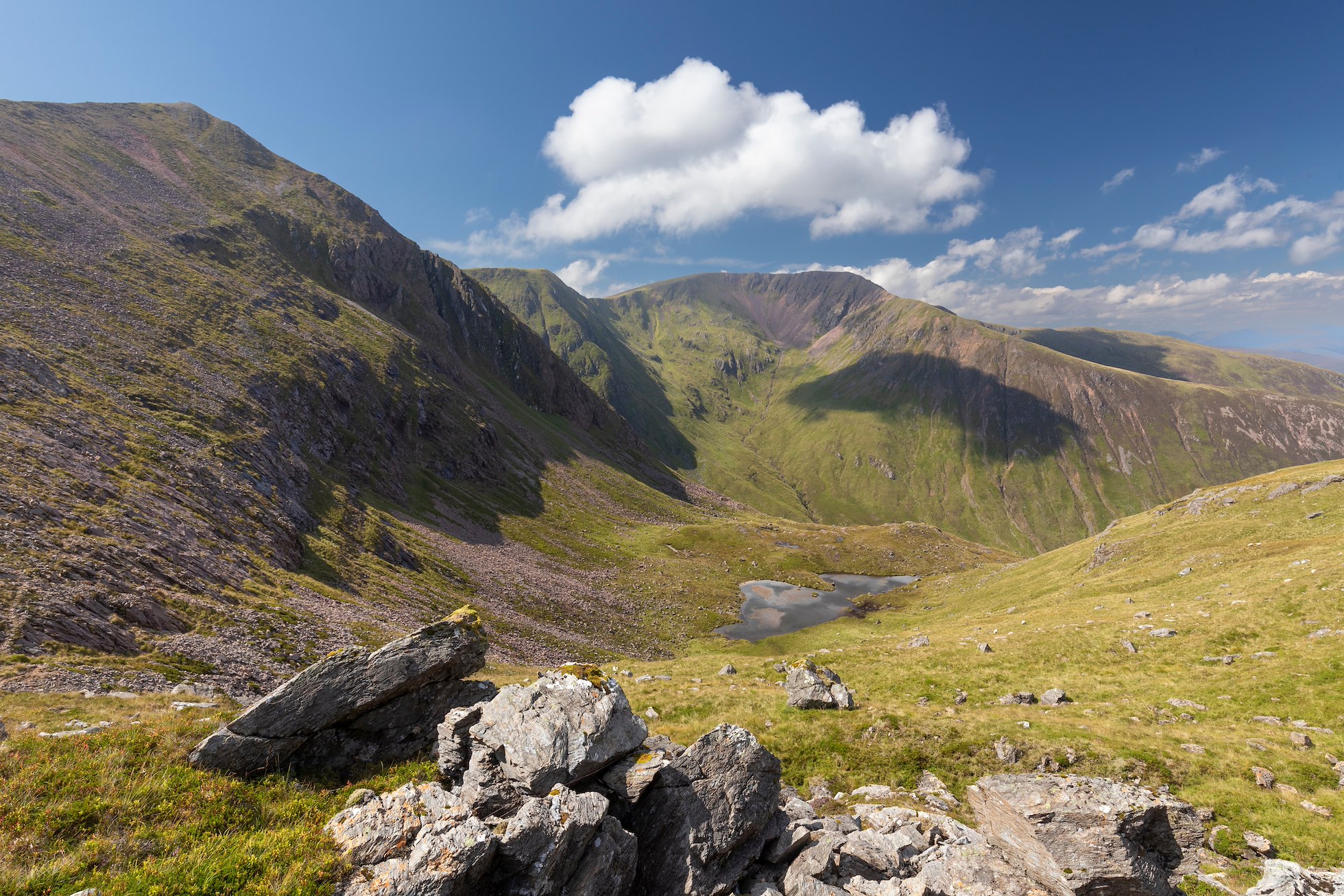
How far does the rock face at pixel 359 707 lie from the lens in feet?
44.1

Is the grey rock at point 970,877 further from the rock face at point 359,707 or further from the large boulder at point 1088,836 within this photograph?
the rock face at point 359,707

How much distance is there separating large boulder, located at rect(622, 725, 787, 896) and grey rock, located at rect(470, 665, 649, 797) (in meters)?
1.70

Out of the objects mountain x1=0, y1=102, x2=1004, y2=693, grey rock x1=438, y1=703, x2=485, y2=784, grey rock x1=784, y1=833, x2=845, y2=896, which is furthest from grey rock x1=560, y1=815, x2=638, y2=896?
mountain x1=0, y1=102, x2=1004, y2=693

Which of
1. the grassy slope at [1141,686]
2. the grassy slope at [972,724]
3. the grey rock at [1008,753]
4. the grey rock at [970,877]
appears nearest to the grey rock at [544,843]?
the grassy slope at [972,724]

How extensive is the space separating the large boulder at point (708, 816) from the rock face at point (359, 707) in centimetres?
796

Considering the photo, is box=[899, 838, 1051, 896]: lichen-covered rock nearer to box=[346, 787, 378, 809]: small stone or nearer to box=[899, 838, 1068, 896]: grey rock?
box=[899, 838, 1068, 896]: grey rock

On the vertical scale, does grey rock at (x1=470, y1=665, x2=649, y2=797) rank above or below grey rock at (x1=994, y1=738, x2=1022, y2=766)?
above

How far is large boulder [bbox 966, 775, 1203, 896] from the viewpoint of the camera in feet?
37.7

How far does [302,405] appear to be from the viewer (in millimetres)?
84875

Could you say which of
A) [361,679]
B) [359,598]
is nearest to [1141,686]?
[361,679]

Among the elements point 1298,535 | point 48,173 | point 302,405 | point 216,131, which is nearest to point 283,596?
point 302,405

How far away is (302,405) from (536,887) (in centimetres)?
9816

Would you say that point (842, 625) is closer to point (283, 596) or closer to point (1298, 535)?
point (1298, 535)

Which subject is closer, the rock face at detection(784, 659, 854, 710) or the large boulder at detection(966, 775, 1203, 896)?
the large boulder at detection(966, 775, 1203, 896)
